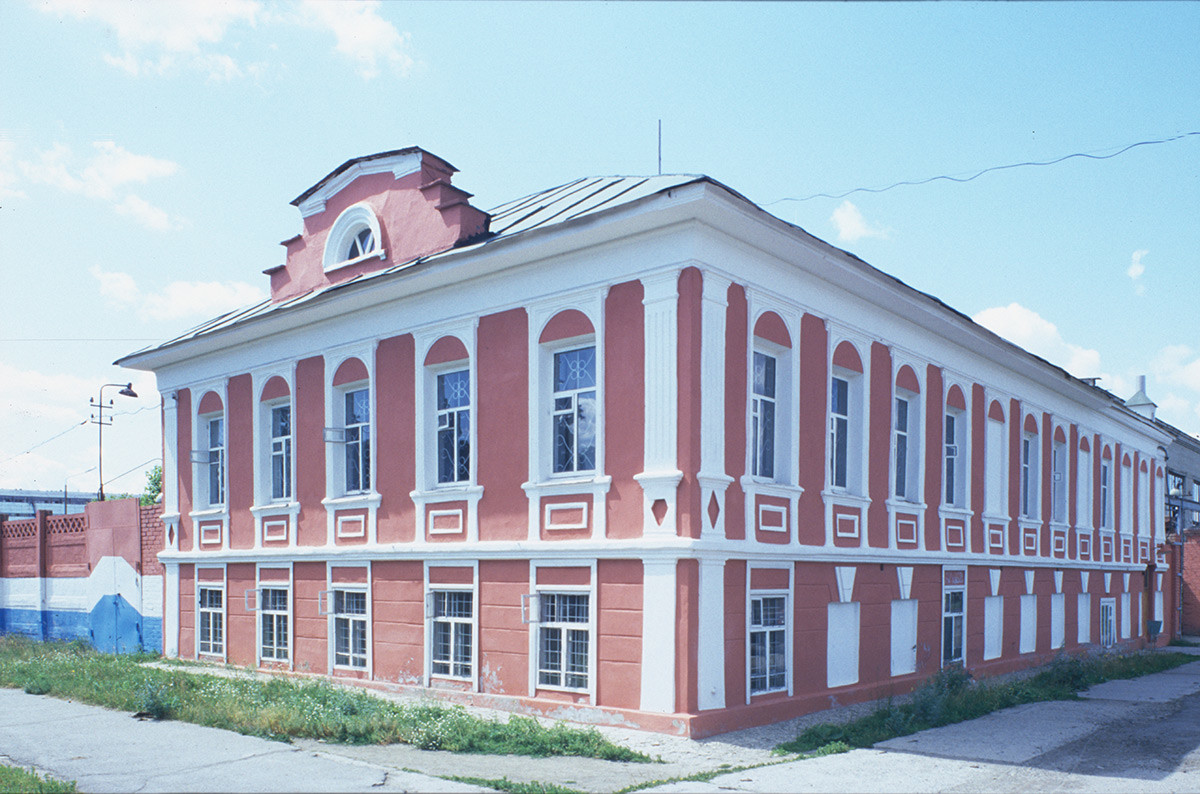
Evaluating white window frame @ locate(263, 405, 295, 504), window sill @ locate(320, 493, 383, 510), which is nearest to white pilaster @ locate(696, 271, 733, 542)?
window sill @ locate(320, 493, 383, 510)

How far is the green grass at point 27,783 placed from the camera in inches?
330

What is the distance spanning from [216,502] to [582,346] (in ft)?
33.4

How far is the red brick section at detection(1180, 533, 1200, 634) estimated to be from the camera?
108ft

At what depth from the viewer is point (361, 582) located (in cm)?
1559

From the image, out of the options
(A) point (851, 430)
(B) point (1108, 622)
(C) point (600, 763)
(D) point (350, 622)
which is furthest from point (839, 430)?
(B) point (1108, 622)

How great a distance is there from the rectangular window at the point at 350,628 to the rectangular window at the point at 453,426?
271 cm

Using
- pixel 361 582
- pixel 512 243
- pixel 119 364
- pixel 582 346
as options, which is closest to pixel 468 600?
pixel 361 582

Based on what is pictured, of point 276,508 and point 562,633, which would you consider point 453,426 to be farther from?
point 276,508

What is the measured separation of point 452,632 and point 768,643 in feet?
14.4

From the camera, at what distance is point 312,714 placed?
438 inches

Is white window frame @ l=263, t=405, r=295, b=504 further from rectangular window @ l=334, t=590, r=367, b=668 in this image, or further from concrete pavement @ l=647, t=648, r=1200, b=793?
concrete pavement @ l=647, t=648, r=1200, b=793

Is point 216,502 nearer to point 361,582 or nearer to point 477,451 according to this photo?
point 361,582

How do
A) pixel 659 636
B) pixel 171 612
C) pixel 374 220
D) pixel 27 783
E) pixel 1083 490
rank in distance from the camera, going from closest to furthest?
pixel 27 783
pixel 659 636
pixel 374 220
pixel 171 612
pixel 1083 490

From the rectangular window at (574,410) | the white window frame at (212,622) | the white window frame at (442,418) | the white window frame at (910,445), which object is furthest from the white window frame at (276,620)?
the white window frame at (910,445)
